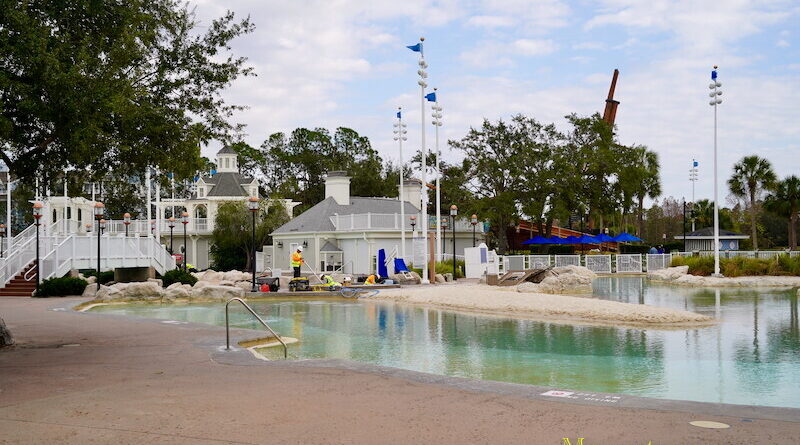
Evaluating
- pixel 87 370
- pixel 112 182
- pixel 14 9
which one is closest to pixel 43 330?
pixel 112 182

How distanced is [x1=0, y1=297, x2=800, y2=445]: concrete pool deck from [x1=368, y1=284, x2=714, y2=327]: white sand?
11254 mm

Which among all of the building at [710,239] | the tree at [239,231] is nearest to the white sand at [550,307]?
the tree at [239,231]

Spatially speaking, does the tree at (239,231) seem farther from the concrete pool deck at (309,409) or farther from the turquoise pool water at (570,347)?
the concrete pool deck at (309,409)

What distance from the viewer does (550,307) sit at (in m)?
22.0

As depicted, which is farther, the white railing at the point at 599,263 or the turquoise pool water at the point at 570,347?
the white railing at the point at 599,263

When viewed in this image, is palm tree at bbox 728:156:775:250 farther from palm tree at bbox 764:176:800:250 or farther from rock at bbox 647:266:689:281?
rock at bbox 647:266:689:281

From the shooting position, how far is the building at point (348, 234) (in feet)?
140

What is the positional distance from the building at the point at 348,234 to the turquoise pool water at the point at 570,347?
1725 cm

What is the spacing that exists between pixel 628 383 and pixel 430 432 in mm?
5525

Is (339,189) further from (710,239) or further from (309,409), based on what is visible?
(309,409)

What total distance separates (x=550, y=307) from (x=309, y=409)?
15.4 meters

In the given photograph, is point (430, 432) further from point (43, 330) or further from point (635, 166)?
point (635, 166)

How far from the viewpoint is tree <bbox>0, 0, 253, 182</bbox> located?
435 inches

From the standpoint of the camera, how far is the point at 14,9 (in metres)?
10.9
